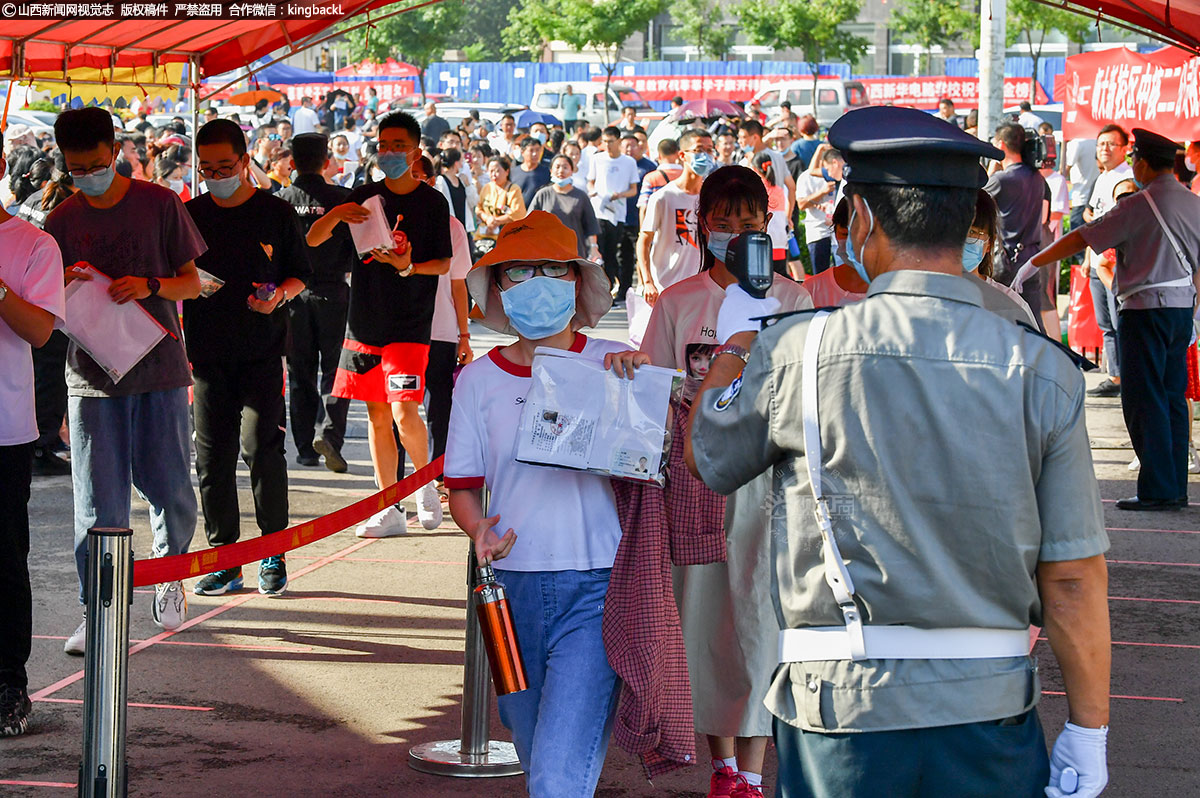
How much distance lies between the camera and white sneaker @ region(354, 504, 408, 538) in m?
8.26

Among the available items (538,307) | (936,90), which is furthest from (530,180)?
(936,90)

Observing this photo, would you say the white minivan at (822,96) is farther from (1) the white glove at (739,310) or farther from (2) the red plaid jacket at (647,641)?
(2) the red plaid jacket at (647,641)

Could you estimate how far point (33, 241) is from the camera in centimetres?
502

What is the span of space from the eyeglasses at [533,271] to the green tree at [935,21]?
53.8m

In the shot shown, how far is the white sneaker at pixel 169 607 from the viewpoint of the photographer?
6.47m

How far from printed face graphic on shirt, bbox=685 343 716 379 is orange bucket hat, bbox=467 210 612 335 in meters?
0.50

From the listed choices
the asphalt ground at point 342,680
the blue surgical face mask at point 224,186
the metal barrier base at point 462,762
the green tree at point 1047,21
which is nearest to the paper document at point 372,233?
the blue surgical face mask at point 224,186

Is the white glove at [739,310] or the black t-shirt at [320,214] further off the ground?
the black t-shirt at [320,214]

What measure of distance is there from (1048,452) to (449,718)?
3.44 meters

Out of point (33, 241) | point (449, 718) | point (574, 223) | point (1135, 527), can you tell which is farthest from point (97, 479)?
point (574, 223)

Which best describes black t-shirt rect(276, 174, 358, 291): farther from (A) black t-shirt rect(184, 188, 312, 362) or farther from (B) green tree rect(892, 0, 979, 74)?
(B) green tree rect(892, 0, 979, 74)

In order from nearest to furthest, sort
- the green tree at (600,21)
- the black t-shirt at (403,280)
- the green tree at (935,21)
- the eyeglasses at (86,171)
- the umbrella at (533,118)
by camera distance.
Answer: the eyeglasses at (86,171) → the black t-shirt at (403,280) → the umbrella at (533,118) → the green tree at (935,21) → the green tree at (600,21)

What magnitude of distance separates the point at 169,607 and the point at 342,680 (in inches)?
42.6

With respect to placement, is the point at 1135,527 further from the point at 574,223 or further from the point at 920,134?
the point at 574,223
